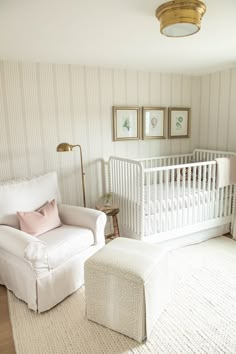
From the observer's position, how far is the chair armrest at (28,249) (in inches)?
76.7

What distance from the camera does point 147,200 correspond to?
9.02 feet

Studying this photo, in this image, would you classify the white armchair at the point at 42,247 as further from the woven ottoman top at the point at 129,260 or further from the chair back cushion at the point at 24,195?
the woven ottoman top at the point at 129,260

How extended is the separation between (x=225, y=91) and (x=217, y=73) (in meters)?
0.31

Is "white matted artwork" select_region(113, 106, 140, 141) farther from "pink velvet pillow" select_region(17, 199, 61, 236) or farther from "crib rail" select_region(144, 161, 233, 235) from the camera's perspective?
"pink velvet pillow" select_region(17, 199, 61, 236)

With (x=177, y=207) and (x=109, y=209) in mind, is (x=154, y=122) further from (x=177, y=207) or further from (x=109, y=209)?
(x=109, y=209)

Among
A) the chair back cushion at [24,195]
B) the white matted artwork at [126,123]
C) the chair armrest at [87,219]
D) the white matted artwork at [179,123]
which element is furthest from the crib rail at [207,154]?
the chair back cushion at [24,195]

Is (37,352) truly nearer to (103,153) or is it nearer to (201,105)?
(103,153)

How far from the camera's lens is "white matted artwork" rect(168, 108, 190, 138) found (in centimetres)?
379

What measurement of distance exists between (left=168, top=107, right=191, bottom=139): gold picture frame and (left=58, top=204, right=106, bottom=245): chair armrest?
74.0 inches

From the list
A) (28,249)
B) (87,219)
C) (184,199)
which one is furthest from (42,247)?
(184,199)

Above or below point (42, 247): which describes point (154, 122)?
above

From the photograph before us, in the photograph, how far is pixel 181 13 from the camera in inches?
62.6

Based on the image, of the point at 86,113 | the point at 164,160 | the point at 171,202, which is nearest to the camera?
the point at 171,202

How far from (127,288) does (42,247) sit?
2.41ft
